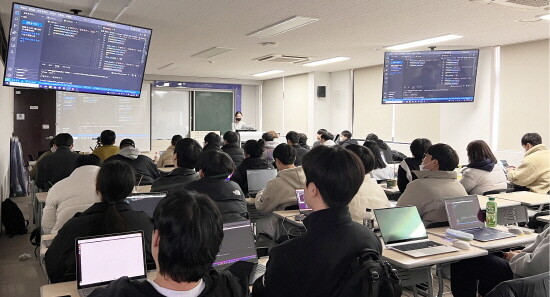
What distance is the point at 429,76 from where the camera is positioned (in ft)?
21.6

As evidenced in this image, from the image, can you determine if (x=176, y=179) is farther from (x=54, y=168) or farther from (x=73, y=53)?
(x=54, y=168)

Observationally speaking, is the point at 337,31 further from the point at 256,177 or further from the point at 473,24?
the point at 256,177

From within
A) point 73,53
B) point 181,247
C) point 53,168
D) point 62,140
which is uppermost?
point 73,53

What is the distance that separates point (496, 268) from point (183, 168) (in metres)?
2.57

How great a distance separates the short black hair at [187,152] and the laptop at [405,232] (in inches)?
66.6

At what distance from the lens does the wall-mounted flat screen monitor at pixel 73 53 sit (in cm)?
375

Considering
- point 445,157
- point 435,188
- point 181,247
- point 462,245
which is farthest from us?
point 445,157

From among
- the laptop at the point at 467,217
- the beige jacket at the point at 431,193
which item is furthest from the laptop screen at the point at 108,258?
the laptop at the point at 467,217

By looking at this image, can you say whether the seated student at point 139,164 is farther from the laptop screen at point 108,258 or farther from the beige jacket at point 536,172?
the beige jacket at point 536,172

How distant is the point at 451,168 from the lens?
3.74 m

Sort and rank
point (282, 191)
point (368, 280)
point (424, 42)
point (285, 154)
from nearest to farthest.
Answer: point (368, 280), point (282, 191), point (285, 154), point (424, 42)

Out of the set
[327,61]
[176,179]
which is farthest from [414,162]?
[327,61]

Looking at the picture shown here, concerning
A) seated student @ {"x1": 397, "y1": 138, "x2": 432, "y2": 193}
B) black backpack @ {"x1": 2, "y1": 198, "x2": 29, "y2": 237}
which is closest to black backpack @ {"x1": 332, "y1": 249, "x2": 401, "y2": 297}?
seated student @ {"x1": 397, "y1": 138, "x2": 432, "y2": 193}

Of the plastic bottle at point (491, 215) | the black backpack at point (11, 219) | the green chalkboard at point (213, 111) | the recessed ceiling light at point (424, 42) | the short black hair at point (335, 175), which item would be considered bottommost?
the black backpack at point (11, 219)
